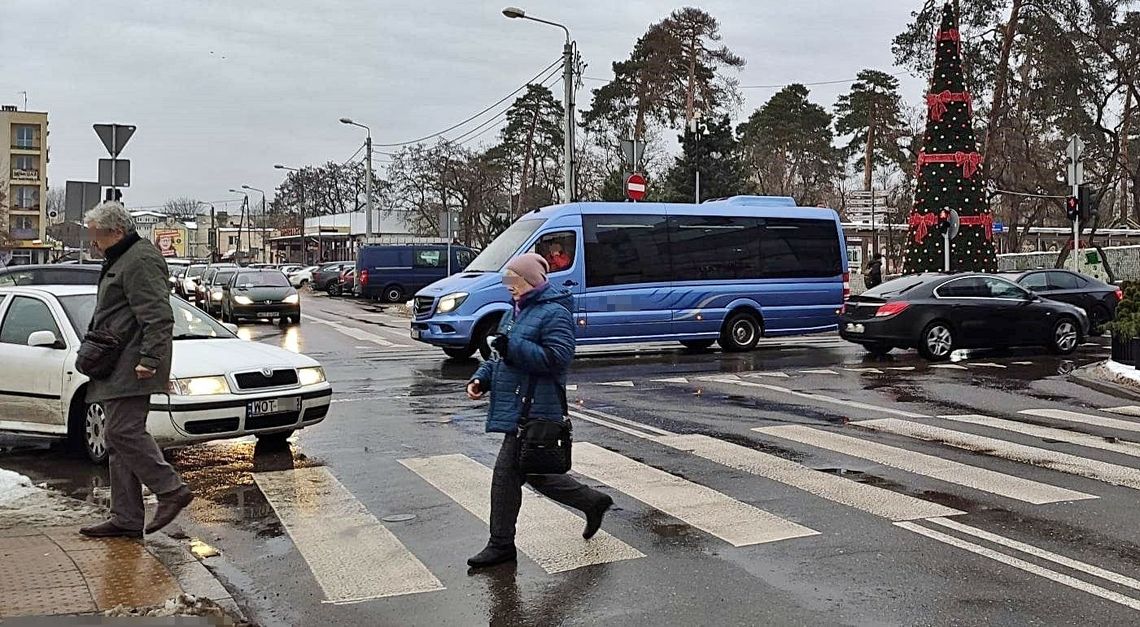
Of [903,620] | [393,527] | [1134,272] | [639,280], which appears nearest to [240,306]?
[639,280]

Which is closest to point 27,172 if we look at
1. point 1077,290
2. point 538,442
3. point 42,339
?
point 1077,290

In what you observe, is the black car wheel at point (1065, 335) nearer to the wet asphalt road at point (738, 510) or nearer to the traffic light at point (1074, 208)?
the wet asphalt road at point (738, 510)

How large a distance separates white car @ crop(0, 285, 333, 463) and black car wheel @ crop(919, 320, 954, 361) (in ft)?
36.3

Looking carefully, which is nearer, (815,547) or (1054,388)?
(815,547)

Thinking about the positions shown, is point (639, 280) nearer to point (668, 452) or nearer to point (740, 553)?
point (668, 452)

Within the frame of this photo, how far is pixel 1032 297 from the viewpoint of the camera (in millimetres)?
18297

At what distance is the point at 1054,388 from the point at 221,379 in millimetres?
10318

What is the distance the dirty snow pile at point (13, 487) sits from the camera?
305 inches

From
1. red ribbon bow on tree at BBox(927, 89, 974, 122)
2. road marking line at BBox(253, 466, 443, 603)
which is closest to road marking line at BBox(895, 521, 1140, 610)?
road marking line at BBox(253, 466, 443, 603)

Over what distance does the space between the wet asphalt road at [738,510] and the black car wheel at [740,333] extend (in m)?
5.15

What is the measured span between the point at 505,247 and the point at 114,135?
662 cm

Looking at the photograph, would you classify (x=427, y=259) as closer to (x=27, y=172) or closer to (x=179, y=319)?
(x=179, y=319)

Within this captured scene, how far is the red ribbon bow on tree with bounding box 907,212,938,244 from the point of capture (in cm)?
3025

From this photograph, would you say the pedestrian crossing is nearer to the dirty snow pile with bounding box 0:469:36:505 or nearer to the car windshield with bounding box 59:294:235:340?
the dirty snow pile with bounding box 0:469:36:505
